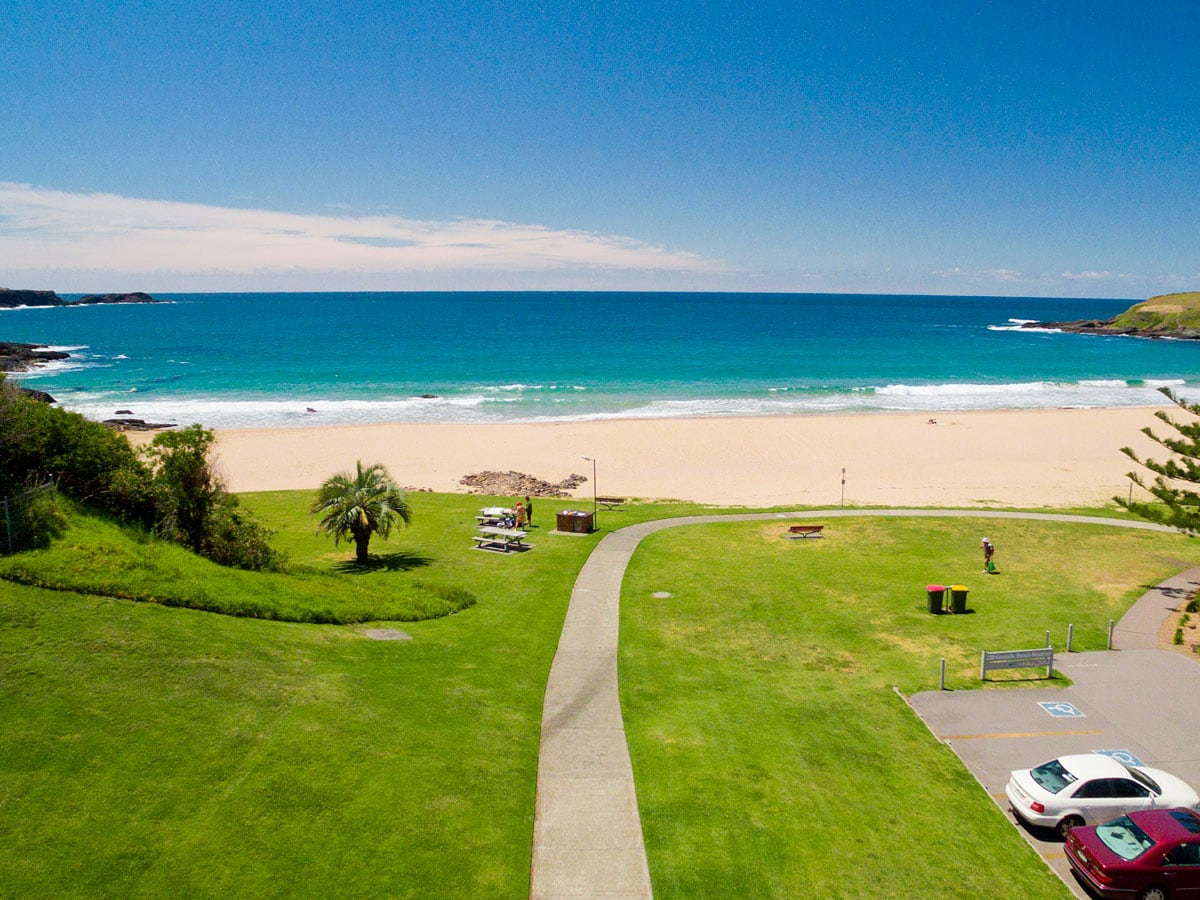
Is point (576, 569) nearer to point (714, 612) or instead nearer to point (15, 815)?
point (714, 612)

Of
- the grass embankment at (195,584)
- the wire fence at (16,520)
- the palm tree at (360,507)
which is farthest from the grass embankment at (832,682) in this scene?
the wire fence at (16,520)

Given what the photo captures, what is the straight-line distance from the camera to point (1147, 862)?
10.1m

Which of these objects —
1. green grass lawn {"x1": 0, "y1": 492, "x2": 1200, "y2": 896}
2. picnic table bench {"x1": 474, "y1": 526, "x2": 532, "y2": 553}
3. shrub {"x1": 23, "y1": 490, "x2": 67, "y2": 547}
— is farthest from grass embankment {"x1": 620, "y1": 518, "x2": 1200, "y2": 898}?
shrub {"x1": 23, "y1": 490, "x2": 67, "y2": 547}

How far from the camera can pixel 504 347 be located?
11594cm

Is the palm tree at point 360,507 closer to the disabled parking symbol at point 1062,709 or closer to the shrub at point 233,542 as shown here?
the shrub at point 233,542

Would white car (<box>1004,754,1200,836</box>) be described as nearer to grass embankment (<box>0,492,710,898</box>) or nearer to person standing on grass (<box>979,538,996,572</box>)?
grass embankment (<box>0,492,710,898</box>)

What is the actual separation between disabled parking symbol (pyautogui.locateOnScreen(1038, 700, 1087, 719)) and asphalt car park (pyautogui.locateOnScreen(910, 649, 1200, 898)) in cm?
2

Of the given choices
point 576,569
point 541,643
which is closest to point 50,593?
point 541,643

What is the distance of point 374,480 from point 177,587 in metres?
9.24

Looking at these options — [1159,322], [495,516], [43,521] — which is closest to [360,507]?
[495,516]

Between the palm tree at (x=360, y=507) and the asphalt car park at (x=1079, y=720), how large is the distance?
15443 millimetres

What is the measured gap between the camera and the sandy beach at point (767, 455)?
125ft

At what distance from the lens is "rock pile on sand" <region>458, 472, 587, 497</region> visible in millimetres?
36688

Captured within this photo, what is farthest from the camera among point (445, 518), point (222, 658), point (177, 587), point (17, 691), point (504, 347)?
point (504, 347)
